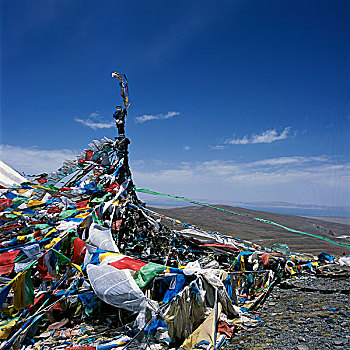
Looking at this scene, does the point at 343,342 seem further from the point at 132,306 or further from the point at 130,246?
the point at 130,246

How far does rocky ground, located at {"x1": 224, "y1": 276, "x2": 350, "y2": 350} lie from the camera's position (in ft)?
9.90

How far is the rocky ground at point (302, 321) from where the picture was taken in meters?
3.02

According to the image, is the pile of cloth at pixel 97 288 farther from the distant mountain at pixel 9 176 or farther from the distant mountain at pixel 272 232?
the distant mountain at pixel 272 232

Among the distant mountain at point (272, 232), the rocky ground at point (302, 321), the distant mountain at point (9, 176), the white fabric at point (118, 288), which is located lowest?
the distant mountain at point (272, 232)

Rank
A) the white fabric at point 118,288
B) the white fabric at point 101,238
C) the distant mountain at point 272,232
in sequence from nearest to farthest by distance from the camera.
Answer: the white fabric at point 118,288
the white fabric at point 101,238
the distant mountain at point 272,232

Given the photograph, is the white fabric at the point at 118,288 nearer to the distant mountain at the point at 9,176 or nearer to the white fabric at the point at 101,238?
the white fabric at the point at 101,238

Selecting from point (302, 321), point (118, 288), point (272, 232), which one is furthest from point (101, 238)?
point (272, 232)

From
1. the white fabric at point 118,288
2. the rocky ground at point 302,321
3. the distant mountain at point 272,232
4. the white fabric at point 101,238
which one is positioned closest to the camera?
Answer: the white fabric at point 118,288

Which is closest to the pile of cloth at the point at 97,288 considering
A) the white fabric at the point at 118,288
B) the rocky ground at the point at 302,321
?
the white fabric at the point at 118,288

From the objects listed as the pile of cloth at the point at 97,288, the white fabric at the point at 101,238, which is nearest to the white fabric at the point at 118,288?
→ the pile of cloth at the point at 97,288

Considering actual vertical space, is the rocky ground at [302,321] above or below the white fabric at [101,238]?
below

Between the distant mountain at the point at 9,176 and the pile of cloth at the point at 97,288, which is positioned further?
the distant mountain at the point at 9,176

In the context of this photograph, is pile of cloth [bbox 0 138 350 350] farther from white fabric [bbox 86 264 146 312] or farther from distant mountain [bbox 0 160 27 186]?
distant mountain [bbox 0 160 27 186]

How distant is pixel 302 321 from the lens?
3.62 meters
